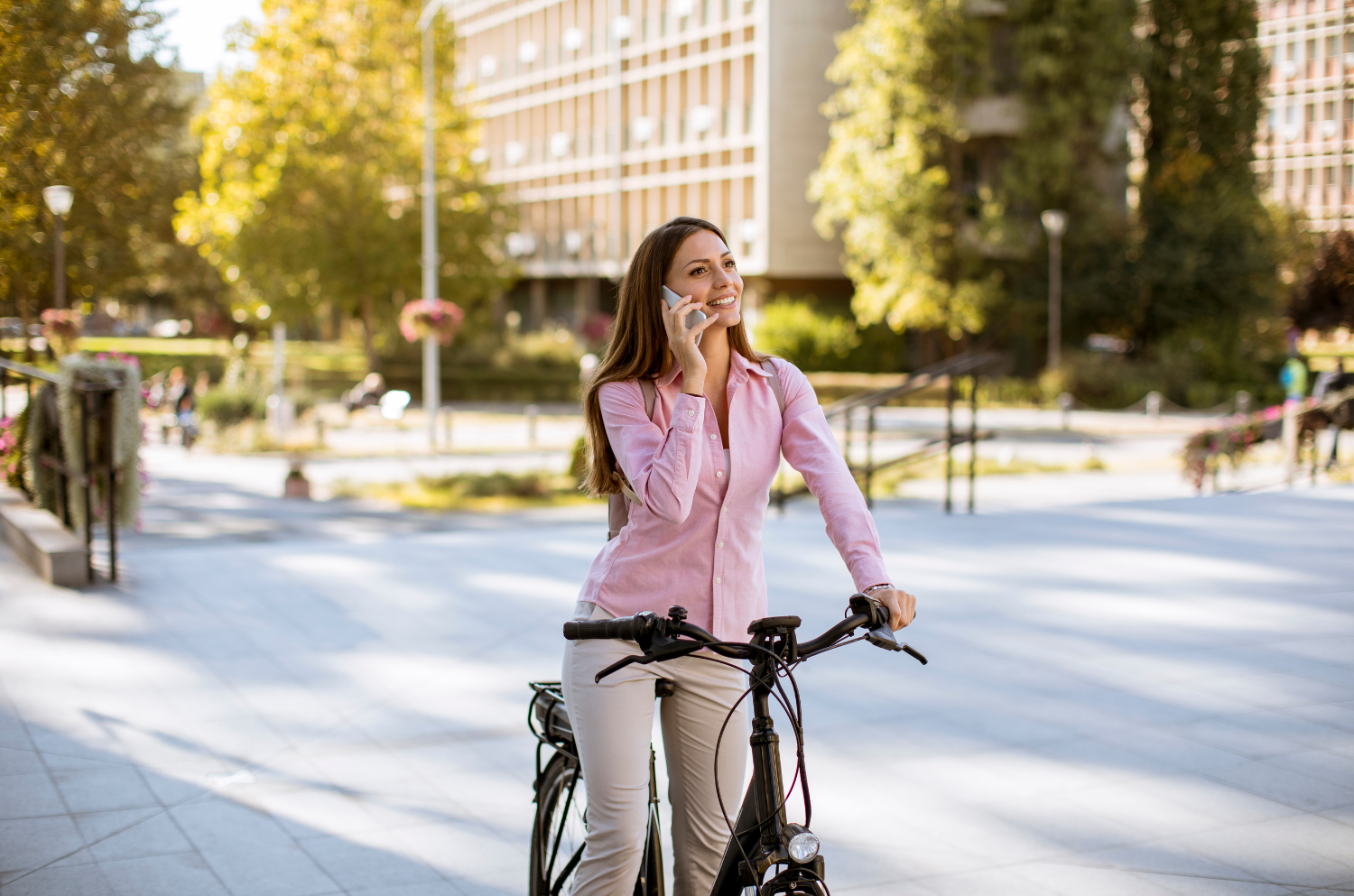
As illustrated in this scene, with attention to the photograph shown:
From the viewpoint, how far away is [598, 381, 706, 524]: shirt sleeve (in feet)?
8.72

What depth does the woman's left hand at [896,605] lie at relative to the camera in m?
2.58

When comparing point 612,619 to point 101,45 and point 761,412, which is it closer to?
point 761,412

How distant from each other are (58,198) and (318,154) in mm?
30275

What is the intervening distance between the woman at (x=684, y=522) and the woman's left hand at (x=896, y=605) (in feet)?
0.21

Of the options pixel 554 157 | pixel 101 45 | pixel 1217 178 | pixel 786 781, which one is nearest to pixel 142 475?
pixel 101 45

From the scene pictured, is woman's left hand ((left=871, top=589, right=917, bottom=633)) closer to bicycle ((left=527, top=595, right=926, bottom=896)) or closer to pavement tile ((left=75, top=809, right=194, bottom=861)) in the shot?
bicycle ((left=527, top=595, right=926, bottom=896))

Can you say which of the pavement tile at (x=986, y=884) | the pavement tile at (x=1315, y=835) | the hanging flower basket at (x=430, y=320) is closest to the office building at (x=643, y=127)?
the hanging flower basket at (x=430, y=320)

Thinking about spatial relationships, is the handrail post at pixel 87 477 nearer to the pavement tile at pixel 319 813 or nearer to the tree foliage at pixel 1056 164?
the pavement tile at pixel 319 813

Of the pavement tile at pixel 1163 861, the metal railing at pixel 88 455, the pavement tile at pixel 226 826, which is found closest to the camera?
the pavement tile at pixel 1163 861

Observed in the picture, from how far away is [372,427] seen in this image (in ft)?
105

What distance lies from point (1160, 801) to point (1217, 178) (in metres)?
40.7

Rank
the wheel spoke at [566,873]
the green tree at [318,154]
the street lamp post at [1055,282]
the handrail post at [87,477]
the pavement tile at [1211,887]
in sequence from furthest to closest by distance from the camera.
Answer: the green tree at [318,154], the street lamp post at [1055,282], the handrail post at [87,477], the pavement tile at [1211,887], the wheel spoke at [566,873]

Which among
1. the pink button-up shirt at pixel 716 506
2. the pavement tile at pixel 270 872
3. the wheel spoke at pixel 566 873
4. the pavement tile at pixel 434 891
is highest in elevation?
the pink button-up shirt at pixel 716 506

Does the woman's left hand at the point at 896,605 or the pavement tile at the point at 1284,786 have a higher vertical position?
the woman's left hand at the point at 896,605
